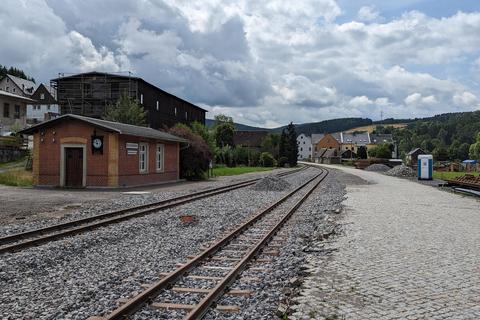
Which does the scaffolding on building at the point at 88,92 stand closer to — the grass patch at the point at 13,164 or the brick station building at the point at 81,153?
the grass patch at the point at 13,164

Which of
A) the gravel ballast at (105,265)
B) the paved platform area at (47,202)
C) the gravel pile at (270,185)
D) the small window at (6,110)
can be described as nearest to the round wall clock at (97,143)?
the paved platform area at (47,202)

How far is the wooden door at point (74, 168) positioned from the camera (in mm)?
24797

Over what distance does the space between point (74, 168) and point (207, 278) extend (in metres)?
19.6

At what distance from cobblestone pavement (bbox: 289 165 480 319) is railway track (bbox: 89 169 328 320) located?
0.98 meters

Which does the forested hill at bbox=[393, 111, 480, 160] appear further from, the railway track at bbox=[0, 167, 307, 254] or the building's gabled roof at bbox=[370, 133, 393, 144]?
the railway track at bbox=[0, 167, 307, 254]

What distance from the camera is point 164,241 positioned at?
33.1ft

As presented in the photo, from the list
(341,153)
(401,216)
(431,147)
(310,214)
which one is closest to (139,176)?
(310,214)

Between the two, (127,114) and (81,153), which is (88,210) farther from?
(127,114)

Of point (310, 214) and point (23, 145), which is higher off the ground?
point (23, 145)

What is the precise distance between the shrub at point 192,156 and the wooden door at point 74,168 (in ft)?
34.9

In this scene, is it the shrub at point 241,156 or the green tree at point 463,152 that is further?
the green tree at point 463,152

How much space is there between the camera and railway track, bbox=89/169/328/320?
548 cm

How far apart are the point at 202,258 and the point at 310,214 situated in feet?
25.2

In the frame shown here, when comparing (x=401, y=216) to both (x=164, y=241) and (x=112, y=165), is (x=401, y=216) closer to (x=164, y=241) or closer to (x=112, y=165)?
(x=164, y=241)
